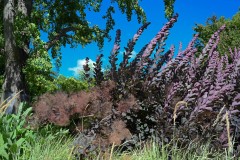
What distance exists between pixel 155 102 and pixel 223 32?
20.6 metres

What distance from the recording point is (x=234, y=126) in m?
3.92

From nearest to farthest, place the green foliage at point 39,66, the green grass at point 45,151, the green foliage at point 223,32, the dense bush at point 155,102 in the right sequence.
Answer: the green grass at point 45,151, the dense bush at point 155,102, the green foliage at point 39,66, the green foliage at point 223,32

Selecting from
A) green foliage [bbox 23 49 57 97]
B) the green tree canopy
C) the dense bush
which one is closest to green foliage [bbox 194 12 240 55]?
the green tree canopy

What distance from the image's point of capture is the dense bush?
3676mm

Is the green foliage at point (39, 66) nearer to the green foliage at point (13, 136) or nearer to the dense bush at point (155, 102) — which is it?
the green foliage at point (13, 136)

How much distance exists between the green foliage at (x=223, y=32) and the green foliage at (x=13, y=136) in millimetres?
18309

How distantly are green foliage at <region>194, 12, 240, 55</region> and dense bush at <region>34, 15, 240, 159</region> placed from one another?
57.5ft

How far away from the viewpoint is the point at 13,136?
363 centimetres

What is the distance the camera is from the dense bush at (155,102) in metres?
3.68

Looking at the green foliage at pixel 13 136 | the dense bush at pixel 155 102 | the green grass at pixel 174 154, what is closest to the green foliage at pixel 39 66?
the green foliage at pixel 13 136

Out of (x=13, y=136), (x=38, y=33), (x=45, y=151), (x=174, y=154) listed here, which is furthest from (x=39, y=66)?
(x=174, y=154)

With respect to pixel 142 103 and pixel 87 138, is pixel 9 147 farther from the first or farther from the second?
pixel 142 103

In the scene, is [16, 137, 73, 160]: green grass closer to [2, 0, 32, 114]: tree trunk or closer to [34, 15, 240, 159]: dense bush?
[34, 15, 240, 159]: dense bush

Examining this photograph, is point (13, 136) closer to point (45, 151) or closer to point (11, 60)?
point (45, 151)
